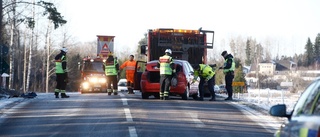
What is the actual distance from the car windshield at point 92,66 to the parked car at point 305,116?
2756 centimetres

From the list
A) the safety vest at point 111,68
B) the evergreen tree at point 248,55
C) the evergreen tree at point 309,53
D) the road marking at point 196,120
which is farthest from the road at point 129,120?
the evergreen tree at point 248,55

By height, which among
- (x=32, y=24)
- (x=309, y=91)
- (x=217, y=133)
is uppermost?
(x=32, y=24)

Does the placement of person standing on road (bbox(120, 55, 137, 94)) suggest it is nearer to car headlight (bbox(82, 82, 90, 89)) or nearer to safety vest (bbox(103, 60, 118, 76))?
safety vest (bbox(103, 60, 118, 76))

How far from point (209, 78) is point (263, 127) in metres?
8.16

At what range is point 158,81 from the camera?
21359mm

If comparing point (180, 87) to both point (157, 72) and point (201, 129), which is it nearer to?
point (157, 72)

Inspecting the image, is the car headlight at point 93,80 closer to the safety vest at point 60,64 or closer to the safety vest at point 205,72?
the safety vest at point 60,64

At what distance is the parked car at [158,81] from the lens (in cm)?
2117

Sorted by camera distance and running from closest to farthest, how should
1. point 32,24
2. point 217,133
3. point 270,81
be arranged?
point 217,133, point 32,24, point 270,81

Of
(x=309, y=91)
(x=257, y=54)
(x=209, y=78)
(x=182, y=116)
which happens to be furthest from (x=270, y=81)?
(x=309, y=91)

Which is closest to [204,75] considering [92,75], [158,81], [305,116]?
[158,81]

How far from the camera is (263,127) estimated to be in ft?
45.3

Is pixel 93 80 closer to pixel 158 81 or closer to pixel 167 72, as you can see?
pixel 158 81

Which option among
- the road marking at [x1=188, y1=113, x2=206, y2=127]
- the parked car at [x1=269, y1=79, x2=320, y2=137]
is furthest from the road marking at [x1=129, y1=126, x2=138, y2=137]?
the parked car at [x1=269, y1=79, x2=320, y2=137]
